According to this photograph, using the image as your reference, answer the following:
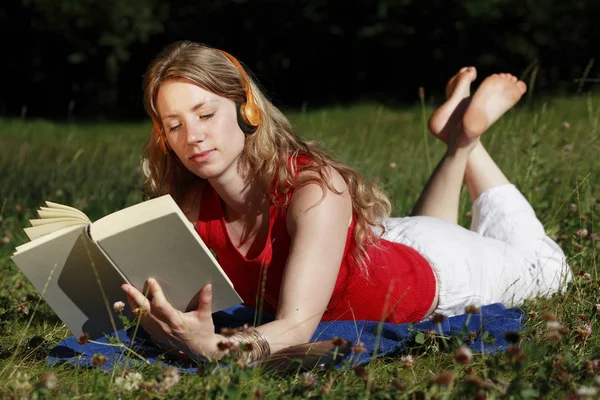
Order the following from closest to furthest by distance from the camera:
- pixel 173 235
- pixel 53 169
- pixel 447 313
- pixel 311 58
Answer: pixel 173 235, pixel 447 313, pixel 53 169, pixel 311 58

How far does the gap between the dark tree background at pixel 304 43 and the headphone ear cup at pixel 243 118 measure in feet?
41.7

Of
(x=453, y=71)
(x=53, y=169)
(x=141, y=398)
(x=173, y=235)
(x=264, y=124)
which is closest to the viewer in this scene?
(x=141, y=398)

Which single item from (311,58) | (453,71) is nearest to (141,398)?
(453,71)

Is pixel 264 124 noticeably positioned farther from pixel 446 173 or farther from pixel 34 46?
pixel 34 46

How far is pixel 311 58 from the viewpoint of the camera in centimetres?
2308

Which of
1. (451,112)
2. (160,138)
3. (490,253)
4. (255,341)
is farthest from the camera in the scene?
(451,112)

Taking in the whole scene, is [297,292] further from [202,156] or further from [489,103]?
[489,103]

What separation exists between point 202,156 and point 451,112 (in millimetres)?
1825

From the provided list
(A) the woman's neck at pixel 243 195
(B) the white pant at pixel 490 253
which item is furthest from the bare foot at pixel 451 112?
(A) the woman's neck at pixel 243 195

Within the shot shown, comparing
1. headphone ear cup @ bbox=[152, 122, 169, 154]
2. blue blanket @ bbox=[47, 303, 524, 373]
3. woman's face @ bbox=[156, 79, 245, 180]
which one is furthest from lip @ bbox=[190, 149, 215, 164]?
blue blanket @ bbox=[47, 303, 524, 373]

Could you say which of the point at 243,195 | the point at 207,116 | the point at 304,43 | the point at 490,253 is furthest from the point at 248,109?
the point at 304,43

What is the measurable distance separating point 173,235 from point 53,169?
14.6 feet

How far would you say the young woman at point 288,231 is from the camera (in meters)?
2.71

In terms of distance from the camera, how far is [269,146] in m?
3.00
